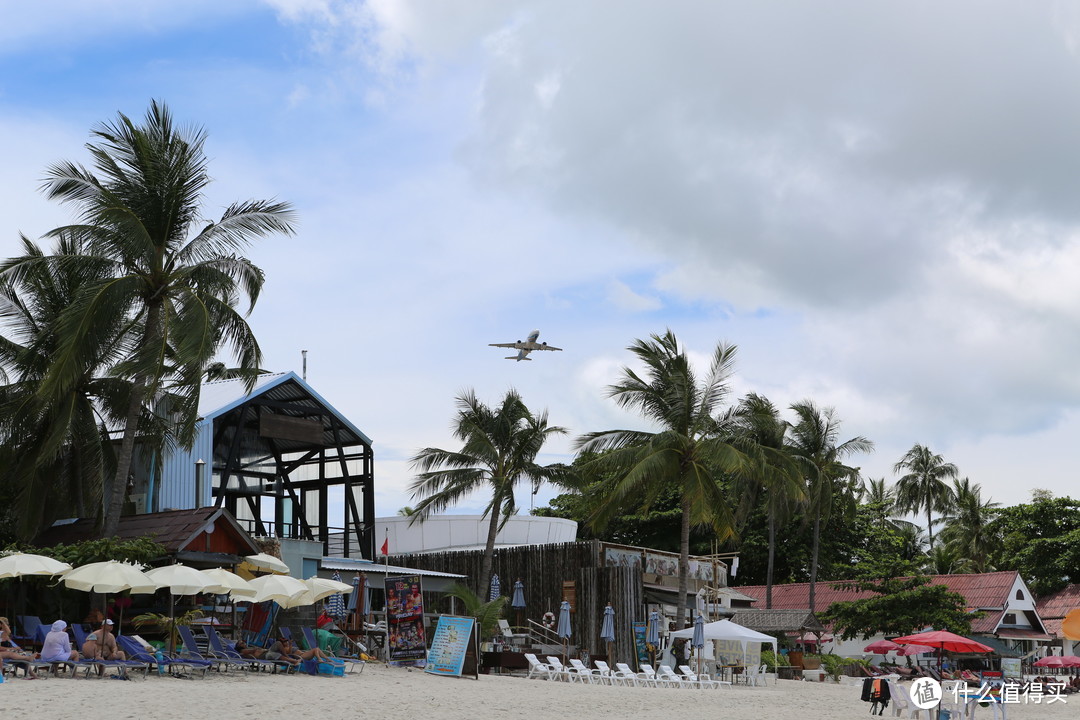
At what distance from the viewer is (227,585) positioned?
1744 centimetres

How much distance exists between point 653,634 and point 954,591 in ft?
73.6

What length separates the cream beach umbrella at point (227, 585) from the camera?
1744 centimetres

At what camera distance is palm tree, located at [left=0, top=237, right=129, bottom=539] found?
68.5ft

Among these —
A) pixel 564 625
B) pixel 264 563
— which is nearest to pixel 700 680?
pixel 564 625

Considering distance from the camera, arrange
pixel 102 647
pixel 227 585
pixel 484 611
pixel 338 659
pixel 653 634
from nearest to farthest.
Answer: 1. pixel 102 647
2. pixel 227 585
3. pixel 338 659
4. pixel 484 611
5. pixel 653 634

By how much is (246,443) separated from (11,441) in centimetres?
902

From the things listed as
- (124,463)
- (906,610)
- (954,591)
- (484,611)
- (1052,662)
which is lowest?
(1052,662)

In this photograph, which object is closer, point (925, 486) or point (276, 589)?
point (276, 589)

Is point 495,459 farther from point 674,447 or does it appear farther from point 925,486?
point 925,486

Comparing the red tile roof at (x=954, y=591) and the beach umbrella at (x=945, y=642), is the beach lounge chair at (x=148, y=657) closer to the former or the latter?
the beach umbrella at (x=945, y=642)

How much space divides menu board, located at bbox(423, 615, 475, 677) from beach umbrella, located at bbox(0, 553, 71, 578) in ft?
20.9

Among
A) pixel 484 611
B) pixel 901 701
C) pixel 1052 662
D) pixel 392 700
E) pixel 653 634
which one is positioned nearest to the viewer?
pixel 392 700

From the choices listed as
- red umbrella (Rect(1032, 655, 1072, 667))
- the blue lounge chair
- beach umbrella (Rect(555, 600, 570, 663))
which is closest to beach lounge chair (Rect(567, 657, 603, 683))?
beach umbrella (Rect(555, 600, 570, 663))

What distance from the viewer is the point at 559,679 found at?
22.5 m
